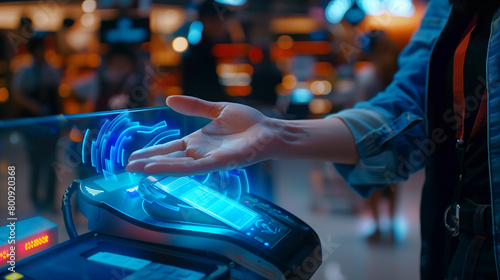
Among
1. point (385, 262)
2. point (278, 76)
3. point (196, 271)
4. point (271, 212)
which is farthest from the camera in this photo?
point (278, 76)

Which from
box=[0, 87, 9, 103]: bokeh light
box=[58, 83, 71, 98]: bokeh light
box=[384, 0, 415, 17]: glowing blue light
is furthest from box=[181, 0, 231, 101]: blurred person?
box=[384, 0, 415, 17]: glowing blue light

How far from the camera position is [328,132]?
895 millimetres

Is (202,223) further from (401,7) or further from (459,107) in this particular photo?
(401,7)

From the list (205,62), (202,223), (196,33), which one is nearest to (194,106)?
(202,223)

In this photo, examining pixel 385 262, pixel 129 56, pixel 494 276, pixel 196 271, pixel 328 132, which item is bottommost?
pixel 385 262

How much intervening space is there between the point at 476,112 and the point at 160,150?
584 mm

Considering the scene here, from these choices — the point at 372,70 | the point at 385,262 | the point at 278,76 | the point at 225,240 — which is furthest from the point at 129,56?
the point at 225,240

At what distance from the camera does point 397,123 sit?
0.93 meters

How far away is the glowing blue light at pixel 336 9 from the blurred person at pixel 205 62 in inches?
150

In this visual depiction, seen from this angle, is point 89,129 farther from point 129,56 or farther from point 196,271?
point 129,56

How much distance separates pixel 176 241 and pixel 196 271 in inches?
2.6

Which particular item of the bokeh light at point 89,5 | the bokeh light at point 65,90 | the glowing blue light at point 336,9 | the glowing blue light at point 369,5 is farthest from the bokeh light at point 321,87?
the bokeh light at point 65,90

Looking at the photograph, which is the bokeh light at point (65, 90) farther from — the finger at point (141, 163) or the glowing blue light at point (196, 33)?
the finger at point (141, 163)

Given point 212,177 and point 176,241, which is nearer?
point 176,241
